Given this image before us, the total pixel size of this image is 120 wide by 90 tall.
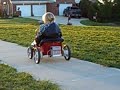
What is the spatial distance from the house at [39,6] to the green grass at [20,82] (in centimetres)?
4520

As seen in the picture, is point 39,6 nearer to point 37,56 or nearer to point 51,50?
point 51,50

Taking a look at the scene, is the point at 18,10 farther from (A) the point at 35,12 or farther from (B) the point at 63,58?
(B) the point at 63,58

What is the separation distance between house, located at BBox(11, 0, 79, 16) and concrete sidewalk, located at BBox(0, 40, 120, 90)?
42614 millimetres

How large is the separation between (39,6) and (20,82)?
48.2 metres

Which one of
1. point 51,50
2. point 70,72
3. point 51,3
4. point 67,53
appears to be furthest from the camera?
point 51,3

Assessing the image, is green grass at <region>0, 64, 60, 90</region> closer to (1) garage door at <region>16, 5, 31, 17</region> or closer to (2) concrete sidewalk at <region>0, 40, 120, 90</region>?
(2) concrete sidewalk at <region>0, 40, 120, 90</region>

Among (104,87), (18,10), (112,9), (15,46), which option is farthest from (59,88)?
(18,10)

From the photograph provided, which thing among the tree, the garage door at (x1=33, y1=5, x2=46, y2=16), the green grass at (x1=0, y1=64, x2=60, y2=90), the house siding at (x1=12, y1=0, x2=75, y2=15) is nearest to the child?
the green grass at (x1=0, y1=64, x2=60, y2=90)

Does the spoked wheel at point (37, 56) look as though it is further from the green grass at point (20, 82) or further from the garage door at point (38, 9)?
the garage door at point (38, 9)

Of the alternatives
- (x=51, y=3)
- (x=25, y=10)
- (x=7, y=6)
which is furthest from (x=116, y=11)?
(x=7, y=6)

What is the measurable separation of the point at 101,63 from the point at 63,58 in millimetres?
1454

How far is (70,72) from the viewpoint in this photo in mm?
8586

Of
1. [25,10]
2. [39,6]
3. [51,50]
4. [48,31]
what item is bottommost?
[25,10]

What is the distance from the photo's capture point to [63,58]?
419 inches
